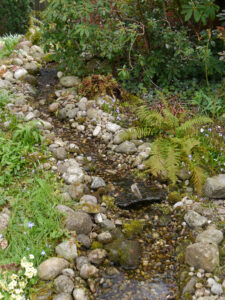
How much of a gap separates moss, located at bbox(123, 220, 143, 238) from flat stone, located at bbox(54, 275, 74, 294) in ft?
2.74

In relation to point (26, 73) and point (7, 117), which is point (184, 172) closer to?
point (7, 117)

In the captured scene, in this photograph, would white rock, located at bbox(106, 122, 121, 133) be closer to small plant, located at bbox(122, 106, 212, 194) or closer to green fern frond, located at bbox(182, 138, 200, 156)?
small plant, located at bbox(122, 106, 212, 194)

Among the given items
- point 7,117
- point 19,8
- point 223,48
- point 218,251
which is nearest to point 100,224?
point 218,251

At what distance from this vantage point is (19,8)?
9703 millimetres

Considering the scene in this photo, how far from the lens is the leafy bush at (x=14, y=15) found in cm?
944

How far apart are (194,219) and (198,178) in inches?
22.8

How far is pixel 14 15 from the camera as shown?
959 centimetres

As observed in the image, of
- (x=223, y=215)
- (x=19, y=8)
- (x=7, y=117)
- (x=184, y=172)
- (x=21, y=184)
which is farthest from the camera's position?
(x=19, y=8)

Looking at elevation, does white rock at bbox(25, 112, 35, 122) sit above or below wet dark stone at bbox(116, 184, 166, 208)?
above

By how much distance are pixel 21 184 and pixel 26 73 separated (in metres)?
3.20

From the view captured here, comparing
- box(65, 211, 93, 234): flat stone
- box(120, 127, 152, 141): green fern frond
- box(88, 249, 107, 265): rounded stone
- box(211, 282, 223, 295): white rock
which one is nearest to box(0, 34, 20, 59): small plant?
box(120, 127, 152, 141): green fern frond

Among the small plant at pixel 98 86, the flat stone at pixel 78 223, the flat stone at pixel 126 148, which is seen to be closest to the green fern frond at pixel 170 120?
the flat stone at pixel 126 148

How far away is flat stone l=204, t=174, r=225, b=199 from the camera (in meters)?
3.62

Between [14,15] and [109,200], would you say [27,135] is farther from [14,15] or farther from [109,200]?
[14,15]
